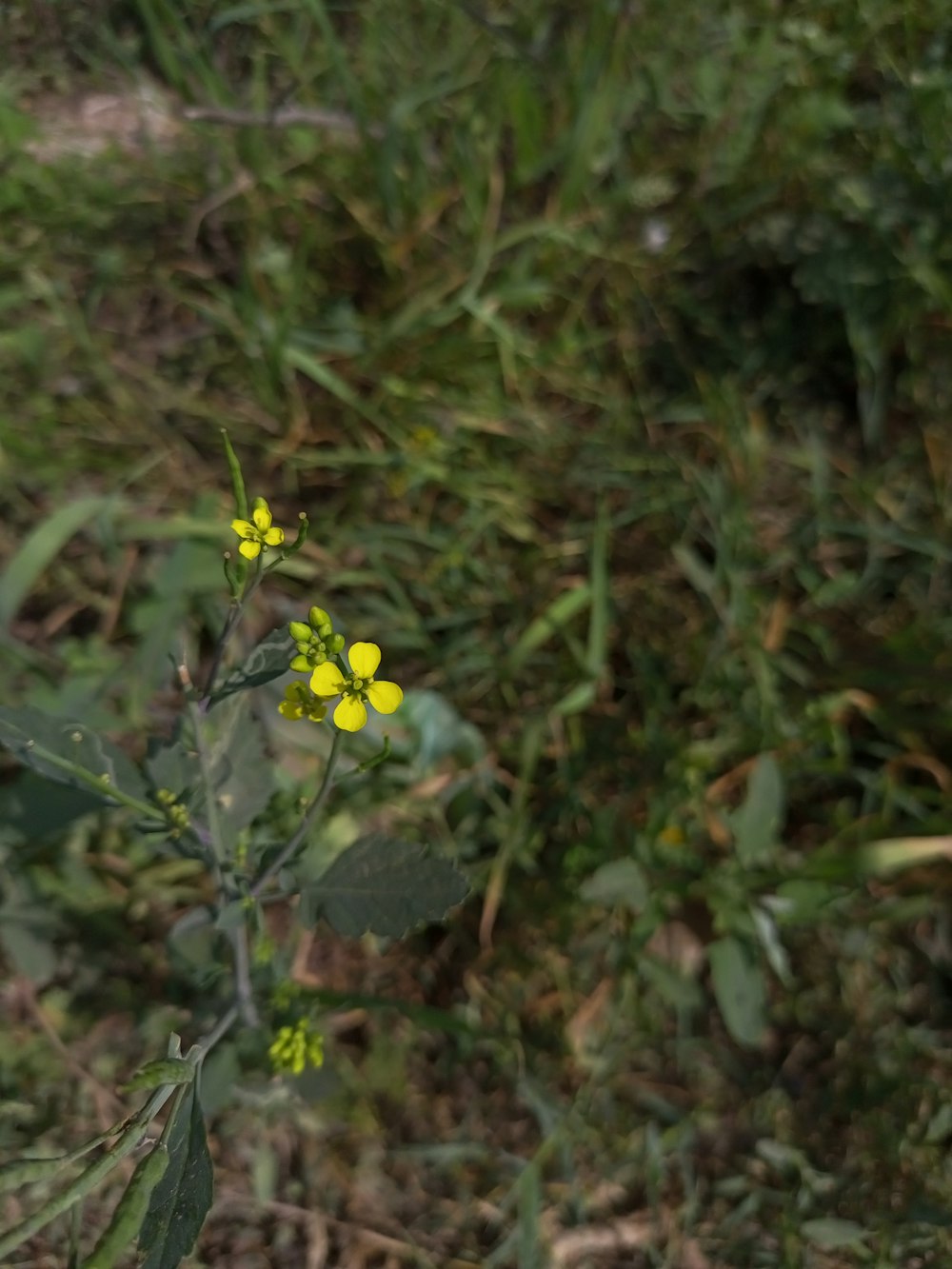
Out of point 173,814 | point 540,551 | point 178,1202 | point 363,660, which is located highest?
point 363,660

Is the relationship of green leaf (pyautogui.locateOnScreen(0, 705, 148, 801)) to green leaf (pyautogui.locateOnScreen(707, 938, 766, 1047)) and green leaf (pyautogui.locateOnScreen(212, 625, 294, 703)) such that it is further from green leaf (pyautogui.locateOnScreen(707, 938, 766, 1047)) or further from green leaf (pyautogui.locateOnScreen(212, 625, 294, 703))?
green leaf (pyautogui.locateOnScreen(707, 938, 766, 1047))

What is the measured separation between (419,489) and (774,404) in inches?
40.1

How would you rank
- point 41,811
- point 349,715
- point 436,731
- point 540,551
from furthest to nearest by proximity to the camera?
point 540,551 < point 436,731 < point 41,811 < point 349,715

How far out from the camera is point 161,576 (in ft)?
6.50

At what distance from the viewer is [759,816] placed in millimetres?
1885

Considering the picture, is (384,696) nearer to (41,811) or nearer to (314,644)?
(314,644)

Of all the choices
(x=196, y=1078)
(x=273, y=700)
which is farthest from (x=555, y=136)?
(x=196, y=1078)

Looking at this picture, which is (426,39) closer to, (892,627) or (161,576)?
(161,576)

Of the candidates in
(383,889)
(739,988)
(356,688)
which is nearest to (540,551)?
(739,988)

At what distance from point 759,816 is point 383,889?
3.15 feet

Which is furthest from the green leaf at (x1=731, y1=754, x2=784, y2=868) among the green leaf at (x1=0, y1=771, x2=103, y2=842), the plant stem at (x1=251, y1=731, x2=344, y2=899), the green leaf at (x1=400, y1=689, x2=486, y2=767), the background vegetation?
the green leaf at (x1=0, y1=771, x2=103, y2=842)

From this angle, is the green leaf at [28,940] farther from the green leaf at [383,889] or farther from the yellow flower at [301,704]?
the yellow flower at [301,704]

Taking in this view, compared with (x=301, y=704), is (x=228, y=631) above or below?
above

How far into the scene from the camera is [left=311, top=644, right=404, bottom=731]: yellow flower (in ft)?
3.17
